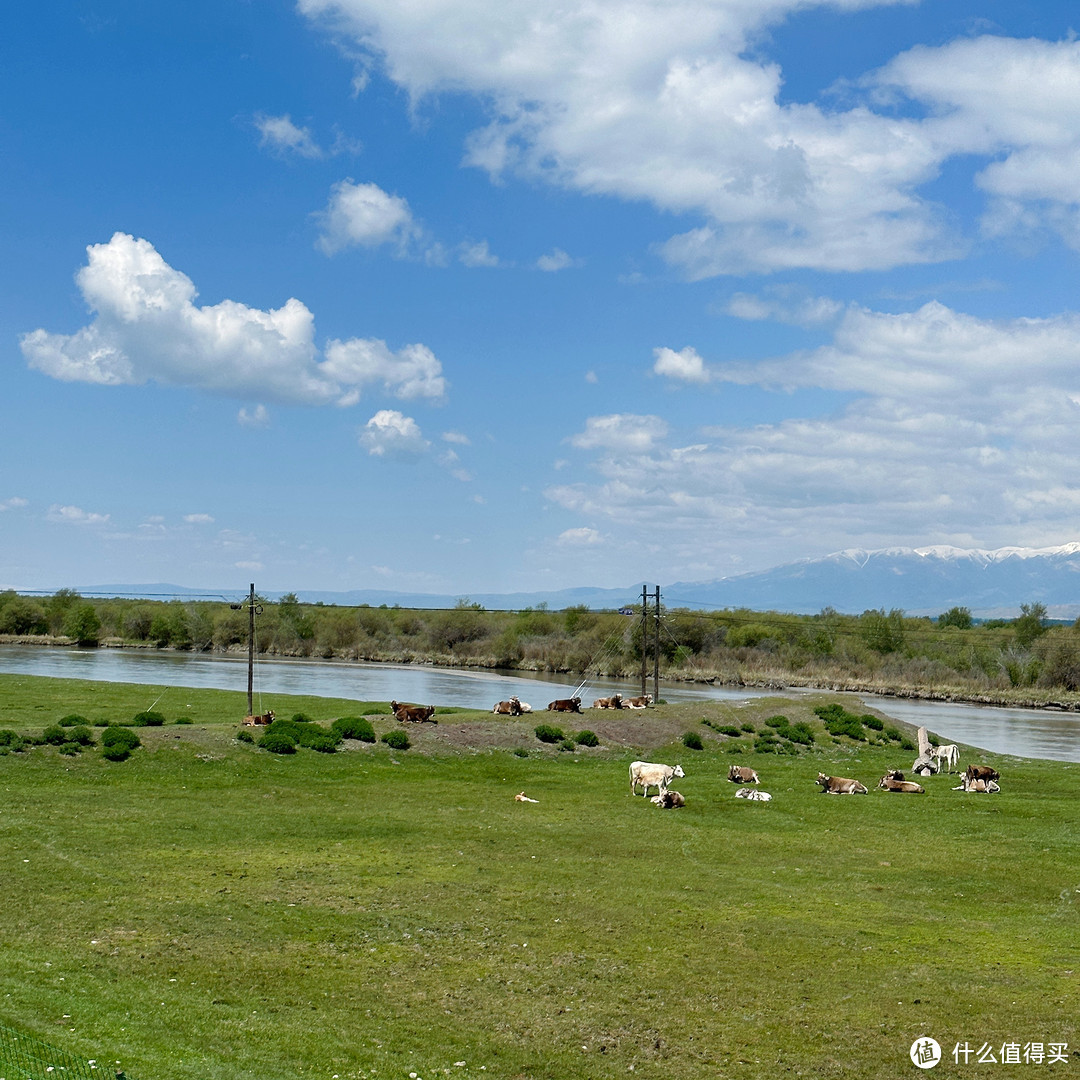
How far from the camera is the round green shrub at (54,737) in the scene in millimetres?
28953

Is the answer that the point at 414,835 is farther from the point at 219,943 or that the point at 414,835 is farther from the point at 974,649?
the point at 974,649

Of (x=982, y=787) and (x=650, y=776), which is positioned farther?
(x=982, y=787)


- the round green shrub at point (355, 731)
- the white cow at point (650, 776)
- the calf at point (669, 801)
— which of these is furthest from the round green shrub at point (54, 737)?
the calf at point (669, 801)

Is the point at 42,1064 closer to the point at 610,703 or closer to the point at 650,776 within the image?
the point at 650,776

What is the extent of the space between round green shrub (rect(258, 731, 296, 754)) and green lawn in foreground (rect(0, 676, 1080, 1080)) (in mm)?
2435

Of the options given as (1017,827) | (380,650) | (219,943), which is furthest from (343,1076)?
A: (380,650)

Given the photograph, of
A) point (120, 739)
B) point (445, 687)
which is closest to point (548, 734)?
point (120, 739)

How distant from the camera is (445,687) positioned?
83375 millimetres

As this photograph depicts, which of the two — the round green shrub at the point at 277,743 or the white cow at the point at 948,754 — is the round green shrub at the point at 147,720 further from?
the white cow at the point at 948,754

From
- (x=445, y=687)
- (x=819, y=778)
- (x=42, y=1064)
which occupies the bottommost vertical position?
(x=445, y=687)

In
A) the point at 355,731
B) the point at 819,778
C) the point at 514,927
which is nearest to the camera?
the point at 514,927

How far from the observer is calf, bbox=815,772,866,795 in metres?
29.2

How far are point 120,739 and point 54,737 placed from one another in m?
1.91

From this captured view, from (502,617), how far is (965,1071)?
133 meters
